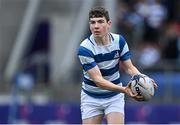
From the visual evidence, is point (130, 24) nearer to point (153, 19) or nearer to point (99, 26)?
point (153, 19)

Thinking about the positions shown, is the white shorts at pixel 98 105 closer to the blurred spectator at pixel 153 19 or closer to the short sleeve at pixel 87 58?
the short sleeve at pixel 87 58

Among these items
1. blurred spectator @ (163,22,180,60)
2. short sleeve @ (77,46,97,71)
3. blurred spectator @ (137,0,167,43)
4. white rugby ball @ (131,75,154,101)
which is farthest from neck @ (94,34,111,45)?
blurred spectator @ (137,0,167,43)

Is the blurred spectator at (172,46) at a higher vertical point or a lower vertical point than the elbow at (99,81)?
lower

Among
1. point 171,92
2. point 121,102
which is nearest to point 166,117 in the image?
point 171,92

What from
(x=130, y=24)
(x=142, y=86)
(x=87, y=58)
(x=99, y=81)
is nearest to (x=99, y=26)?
(x=87, y=58)

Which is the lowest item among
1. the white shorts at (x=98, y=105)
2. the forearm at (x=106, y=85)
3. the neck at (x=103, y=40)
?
the white shorts at (x=98, y=105)

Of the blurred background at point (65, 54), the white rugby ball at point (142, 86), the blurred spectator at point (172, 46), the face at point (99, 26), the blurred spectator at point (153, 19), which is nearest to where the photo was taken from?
the white rugby ball at point (142, 86)

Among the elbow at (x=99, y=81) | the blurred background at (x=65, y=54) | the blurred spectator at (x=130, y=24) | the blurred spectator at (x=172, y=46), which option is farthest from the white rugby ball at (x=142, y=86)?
the blurred spectator at (x=130, y=24)

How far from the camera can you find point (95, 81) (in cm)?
1314

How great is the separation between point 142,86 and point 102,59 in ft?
2.78

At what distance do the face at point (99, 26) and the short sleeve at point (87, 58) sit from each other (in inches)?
10.9

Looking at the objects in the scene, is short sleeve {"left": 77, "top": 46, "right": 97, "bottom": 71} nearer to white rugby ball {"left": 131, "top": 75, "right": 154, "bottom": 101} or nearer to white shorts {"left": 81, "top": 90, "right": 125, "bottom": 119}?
white shorts {"left": 81, "top": 90, "right": 125, "bottom": 119}

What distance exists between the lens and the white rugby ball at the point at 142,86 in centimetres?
1273

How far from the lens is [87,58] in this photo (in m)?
13.2
